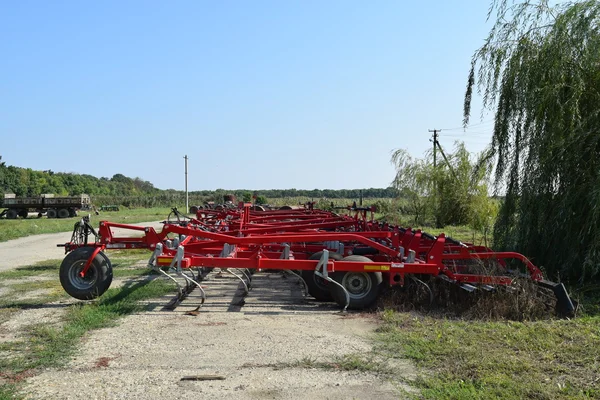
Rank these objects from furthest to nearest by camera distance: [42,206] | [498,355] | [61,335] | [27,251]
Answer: [42,206]
[27,251]
[61,335]
[498,355]

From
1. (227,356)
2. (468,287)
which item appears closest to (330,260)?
(468,287)

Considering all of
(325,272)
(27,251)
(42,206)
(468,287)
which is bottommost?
(27,251)

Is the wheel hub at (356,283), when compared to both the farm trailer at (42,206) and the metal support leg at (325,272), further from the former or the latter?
the farm trailer at (42,206)

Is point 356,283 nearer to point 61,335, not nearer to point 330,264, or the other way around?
point 330,264

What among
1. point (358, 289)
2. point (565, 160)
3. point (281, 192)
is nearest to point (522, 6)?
point (565, 160)

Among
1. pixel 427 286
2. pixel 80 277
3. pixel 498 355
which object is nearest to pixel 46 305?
pixel 80 277

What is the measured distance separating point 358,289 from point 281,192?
8616cm

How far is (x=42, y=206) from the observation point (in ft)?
137

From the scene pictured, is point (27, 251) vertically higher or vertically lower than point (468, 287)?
lower

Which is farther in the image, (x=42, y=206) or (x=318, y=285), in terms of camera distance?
(x=42, y=206)

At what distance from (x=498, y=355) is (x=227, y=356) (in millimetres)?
2504

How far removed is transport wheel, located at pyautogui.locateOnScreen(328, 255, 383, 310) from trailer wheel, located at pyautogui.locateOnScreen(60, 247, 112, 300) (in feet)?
10.4

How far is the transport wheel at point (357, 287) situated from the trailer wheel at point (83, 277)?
3157 millimetres

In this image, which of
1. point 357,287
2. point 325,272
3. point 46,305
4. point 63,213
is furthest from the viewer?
point 63,213
